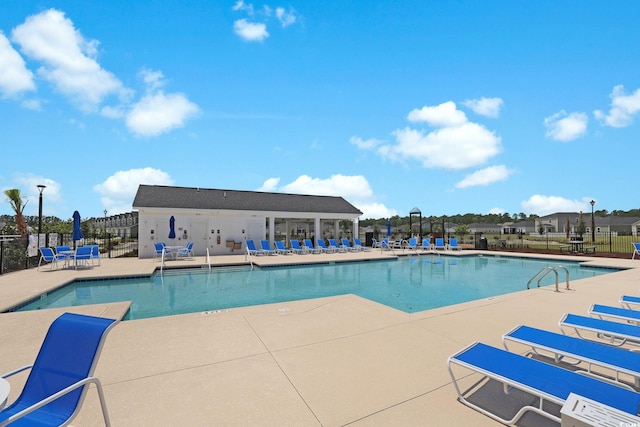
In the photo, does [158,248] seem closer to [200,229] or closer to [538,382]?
[200,229]

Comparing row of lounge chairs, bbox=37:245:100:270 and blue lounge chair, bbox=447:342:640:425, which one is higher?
row of lounge chairs, bbox=37:245:100:270

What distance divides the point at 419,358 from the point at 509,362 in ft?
3.73

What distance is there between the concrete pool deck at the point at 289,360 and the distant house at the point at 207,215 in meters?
10.6

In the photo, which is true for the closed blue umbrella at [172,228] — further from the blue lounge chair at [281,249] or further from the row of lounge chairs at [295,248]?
the blue lounge chair at [281,249]

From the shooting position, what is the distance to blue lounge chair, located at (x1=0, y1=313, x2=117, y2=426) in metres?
1.98

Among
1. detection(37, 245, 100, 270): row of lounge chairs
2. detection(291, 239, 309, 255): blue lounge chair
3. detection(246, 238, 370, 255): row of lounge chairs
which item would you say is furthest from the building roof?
detection(37, 245, 100, 270): row of lounge chairs

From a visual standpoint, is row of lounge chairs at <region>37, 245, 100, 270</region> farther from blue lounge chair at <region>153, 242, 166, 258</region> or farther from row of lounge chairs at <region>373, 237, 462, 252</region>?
row of lounge chairs at <region>373, 237, 462, 252</region>

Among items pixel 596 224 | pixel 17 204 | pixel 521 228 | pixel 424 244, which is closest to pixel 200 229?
pixel 17 204

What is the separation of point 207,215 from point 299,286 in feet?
34.3

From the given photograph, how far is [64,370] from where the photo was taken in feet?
6.94

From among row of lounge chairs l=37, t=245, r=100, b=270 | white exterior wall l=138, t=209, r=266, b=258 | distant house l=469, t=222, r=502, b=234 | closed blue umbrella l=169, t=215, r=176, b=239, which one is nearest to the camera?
row of lounge chairs l=37, t=245, r=100, b=270

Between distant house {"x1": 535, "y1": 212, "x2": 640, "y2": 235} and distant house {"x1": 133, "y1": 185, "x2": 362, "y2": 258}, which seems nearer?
distant house {"x1": 133, "y1": 185, "x2": 362, "y2": 258}

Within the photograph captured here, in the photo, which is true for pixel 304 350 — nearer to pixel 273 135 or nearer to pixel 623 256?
pixel 273 135

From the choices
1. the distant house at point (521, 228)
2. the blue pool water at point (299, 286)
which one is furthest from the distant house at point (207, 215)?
the distant house at point (521, 228)
